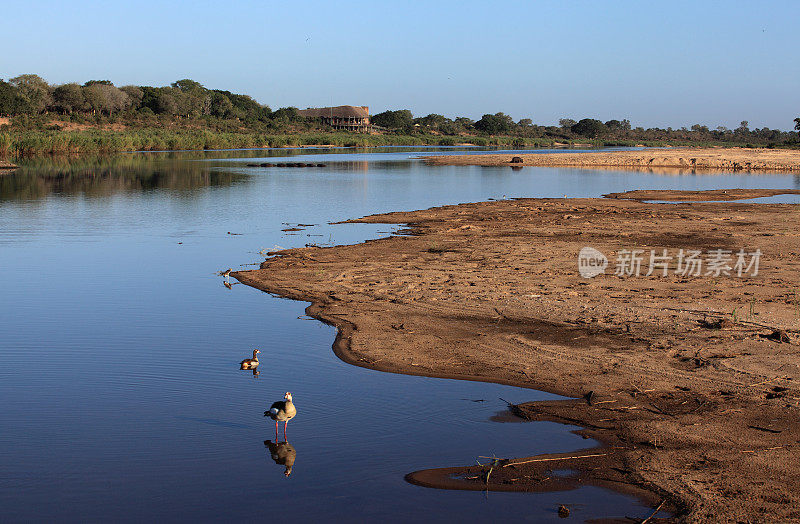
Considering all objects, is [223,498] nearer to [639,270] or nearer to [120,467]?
[120,467]

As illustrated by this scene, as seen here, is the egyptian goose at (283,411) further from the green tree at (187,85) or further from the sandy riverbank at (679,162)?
the green tree at (187,85)

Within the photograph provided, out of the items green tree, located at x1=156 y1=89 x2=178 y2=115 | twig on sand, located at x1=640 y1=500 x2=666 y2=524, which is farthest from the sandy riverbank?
green tree, located at x1=156 y1=89 x2=178 y2=115

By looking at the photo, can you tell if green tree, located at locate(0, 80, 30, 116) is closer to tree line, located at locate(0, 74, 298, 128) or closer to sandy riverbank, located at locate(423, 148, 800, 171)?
tree line, located at locate(0, 74, 298, 128)

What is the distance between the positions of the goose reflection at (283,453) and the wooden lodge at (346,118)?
17157 cm

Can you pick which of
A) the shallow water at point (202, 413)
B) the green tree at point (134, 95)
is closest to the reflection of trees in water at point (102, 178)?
the shallow water at point (202, 413)

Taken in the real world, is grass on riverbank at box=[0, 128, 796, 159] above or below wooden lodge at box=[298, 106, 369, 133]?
below

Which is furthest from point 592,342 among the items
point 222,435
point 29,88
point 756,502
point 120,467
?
point 29,88

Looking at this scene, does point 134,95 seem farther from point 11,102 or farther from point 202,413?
point 202,413

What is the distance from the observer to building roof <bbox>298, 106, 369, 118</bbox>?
18100 centimetres

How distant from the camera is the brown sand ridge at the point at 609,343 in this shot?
7.12 m

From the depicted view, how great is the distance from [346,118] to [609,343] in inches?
6865

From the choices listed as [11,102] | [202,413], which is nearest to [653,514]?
[202,413]

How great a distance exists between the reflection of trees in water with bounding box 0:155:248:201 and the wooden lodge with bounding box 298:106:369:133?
4567 inches

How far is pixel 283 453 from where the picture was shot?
25.6ft
